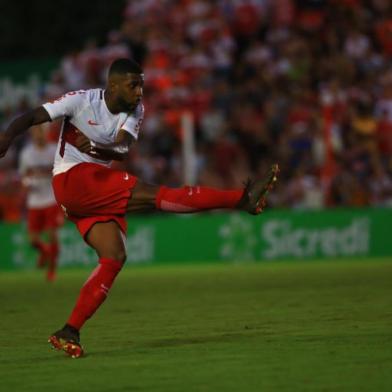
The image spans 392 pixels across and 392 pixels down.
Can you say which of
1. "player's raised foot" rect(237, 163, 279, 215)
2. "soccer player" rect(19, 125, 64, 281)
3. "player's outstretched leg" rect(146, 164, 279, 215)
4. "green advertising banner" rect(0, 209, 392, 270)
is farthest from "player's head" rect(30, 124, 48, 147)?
"player's raised foot" rect(237, 163, 279, 215)

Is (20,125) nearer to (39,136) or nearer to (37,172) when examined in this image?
(39,136)

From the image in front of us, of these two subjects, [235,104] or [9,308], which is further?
[235,104]

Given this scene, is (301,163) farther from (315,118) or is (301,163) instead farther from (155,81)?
(155,81)

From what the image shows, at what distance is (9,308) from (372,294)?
13.0 ft

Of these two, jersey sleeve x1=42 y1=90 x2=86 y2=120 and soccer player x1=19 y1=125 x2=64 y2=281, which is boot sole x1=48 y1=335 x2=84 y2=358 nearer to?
jersey sleeve x1=42 y1=90 x2=86 y2=120

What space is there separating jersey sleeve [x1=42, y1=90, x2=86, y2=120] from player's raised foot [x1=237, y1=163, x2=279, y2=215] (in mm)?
1391

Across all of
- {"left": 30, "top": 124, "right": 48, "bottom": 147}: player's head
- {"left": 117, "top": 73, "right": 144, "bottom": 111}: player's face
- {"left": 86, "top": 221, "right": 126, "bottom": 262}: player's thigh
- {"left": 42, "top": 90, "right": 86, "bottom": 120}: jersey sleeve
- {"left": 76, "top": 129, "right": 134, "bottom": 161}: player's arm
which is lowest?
{"left": 86, "top": 221, "right": 126, "bottom": 262}: player's thigh

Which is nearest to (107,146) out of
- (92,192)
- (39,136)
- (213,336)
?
(92,192)

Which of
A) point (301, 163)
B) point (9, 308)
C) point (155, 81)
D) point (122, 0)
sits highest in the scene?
point (122, 0)

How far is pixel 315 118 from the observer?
2220 centimetres

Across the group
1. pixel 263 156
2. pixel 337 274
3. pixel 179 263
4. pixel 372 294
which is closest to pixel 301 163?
pixel 263 156

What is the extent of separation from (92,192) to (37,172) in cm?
1023

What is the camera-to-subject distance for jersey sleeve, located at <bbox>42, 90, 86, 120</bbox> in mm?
8844

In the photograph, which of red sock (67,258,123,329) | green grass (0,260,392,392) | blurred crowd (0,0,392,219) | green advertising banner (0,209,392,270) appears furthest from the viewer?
blurred crowd (0,0,392,219)
